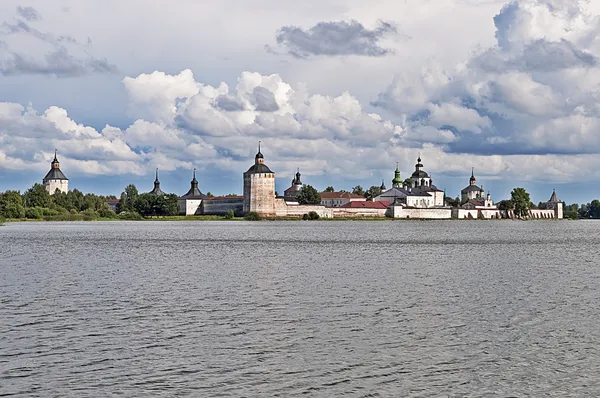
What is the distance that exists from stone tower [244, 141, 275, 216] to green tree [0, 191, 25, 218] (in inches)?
1426

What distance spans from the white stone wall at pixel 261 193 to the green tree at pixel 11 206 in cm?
3619

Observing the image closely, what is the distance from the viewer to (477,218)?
157500 millimetres

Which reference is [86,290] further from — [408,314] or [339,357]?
[339,357]

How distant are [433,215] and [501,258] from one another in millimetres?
108539

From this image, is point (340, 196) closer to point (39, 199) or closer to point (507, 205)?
point (507, 205)

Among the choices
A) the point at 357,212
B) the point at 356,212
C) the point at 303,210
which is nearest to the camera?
the point at 303,210

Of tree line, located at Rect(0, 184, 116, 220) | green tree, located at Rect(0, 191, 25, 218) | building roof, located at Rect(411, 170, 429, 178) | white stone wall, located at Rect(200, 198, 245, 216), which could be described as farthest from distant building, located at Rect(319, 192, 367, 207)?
green tree, located at Rect(0, 191, 25, 218)

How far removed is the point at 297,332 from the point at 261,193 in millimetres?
112180

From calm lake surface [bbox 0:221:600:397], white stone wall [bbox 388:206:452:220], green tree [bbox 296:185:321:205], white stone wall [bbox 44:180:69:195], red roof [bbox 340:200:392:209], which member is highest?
white stone wall [bbox 44:180:69:195]

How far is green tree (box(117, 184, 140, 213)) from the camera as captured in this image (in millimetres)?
151125

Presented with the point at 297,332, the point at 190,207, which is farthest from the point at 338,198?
the point at 297,332

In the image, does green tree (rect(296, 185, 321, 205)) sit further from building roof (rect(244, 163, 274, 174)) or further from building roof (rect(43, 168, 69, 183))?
building roof (rect(43, 168, 69, 183))

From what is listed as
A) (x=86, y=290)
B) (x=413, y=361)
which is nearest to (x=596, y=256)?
(x=86, y=290)

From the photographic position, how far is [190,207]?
144 metres
